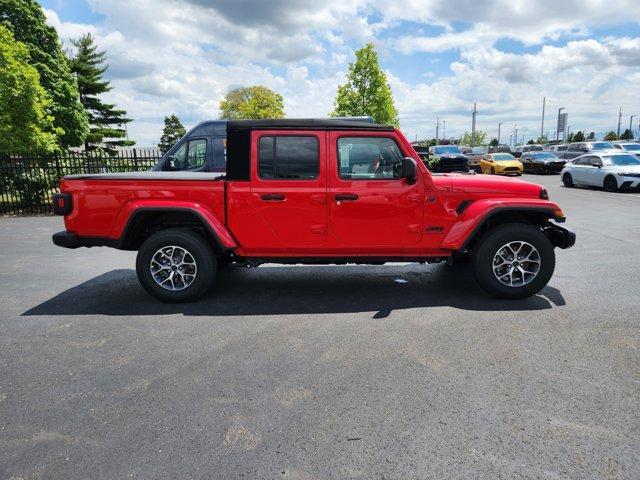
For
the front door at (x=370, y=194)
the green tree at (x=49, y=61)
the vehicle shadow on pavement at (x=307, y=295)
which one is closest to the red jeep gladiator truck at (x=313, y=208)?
the front door at (x=370, y=194)

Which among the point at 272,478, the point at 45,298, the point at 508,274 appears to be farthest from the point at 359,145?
the point at 45,298

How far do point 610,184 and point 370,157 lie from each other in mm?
16683

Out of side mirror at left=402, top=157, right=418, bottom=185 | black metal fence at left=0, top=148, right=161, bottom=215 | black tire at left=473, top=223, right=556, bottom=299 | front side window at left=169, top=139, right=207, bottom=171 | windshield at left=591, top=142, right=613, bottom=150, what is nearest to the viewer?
side mirror at left=402, top=157, right=418, bottom=185

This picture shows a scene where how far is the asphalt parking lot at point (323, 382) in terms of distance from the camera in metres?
2.37

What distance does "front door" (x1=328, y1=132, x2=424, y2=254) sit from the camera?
4.77 metres

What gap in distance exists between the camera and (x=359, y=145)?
→ 4844 millimetres

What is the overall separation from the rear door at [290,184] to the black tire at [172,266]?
2.17ft

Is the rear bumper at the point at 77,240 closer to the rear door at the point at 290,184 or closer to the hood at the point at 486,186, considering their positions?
the rear door at the point at 290,184

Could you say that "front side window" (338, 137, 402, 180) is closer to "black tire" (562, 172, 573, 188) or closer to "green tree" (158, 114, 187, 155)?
"black tire" (562, 172, 573, 188)

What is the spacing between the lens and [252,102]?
220 ft

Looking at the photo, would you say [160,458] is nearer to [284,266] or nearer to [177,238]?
[177,238]

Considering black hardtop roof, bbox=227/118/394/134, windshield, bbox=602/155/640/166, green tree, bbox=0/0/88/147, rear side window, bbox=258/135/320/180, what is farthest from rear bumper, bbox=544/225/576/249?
green tree, bbox=0/0/88/147

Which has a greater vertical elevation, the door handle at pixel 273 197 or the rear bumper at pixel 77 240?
the door handle at pixel 273 197

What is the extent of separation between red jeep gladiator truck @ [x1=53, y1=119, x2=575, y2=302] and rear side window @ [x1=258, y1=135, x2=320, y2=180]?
0.01 metres
